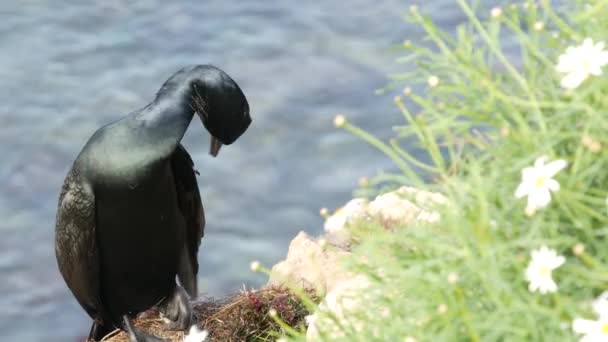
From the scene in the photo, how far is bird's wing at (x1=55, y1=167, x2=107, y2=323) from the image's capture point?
13.6ft

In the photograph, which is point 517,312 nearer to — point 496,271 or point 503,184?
→ point 496,271

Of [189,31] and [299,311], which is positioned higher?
[189,31]

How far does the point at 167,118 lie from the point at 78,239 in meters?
0.75

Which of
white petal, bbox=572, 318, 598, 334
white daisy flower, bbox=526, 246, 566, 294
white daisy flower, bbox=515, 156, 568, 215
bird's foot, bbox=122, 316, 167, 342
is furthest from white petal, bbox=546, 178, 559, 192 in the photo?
bird's foot, bbox=122, 316, 167, 342

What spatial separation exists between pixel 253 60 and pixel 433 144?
5.40m

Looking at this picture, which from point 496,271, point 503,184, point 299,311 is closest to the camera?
point 496,271

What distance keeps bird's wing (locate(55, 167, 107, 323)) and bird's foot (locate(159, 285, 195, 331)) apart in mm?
332

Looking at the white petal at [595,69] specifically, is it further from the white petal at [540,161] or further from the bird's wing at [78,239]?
the bird's wing at [78,239]

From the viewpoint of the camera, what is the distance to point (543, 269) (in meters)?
2.06

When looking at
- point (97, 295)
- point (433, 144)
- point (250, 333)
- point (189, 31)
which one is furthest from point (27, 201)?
point (433, 144)

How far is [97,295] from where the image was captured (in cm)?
462

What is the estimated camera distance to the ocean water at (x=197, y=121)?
6605mm

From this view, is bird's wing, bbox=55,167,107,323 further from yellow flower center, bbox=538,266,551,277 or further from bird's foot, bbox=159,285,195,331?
yellow flower center, bbox=538,266,551,277

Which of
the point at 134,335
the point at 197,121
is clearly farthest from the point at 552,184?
the point at 197,121
